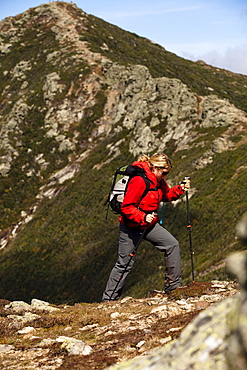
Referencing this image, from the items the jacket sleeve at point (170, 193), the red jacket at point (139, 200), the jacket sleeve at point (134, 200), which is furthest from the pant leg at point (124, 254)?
the jacket sleeve at point (170, 193)

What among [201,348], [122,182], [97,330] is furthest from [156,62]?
[201,348]

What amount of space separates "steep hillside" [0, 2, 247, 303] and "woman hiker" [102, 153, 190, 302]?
24.1 feet

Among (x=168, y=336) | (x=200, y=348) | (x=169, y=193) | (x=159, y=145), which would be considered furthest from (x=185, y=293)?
(x=159, y=145)

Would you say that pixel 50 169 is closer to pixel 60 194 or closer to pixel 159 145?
pixel 60 194

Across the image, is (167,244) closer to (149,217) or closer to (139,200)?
(149,217)

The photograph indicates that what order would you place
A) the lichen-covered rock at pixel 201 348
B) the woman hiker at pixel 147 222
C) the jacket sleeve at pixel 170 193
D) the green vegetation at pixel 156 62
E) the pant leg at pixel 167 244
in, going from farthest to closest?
the green vegetation at pixel 156 62 < the jacket sleeve at pixel 170 193 < the pant leg at pixel 167 244 < the woman hiker at pixel 147 222 < the lichen-covered rock at pixel 201 348

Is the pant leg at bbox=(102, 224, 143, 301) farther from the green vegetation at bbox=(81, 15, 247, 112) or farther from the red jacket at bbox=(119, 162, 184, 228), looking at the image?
the green vegetation at bbox=(81, 15, 247, 112)

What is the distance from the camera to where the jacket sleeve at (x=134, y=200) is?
746cm

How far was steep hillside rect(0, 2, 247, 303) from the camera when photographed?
25.3 metres

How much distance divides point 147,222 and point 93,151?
4599 centimetres

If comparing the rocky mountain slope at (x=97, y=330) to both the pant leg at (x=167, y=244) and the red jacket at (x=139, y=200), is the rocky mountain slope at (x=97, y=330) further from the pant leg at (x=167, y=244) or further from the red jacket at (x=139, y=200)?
the red jacket at (x=139, y=200)

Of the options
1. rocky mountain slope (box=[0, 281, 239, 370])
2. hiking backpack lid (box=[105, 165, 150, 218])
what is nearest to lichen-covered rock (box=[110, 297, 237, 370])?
rocky mountain slope (box=[0, 281, 239, 370])

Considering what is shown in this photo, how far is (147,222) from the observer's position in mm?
7629

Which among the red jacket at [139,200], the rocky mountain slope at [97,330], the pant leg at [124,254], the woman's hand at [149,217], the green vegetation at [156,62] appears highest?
the green vegetation at [156,62]
